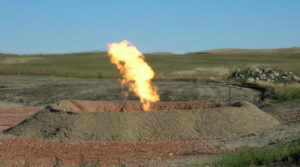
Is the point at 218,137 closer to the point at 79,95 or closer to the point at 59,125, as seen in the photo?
the point at 59,125

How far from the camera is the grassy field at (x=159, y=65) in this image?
63875mm

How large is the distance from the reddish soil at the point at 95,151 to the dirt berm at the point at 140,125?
39.5 inches

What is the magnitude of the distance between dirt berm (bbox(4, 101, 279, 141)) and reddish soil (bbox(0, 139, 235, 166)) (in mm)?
1003

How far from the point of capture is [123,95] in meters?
40.1

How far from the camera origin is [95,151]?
55.2 ft

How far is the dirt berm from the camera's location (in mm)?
19719

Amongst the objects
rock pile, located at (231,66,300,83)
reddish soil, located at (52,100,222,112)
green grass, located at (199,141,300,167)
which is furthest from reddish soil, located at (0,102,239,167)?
rock pile, located at (231,66,300,83)

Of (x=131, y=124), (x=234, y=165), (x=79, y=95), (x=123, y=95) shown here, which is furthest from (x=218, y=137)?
(x=79, y=95)

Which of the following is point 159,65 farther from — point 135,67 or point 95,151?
point 95,151

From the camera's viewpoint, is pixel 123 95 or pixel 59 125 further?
pixel 123 95

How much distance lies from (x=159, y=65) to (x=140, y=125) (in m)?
55.5

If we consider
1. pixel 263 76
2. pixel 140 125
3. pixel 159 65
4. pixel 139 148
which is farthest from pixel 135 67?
pixel 159 65

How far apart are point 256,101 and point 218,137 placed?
14.6 metres

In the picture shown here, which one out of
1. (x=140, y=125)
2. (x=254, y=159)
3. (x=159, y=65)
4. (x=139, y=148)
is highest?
(x=159, y=65)
